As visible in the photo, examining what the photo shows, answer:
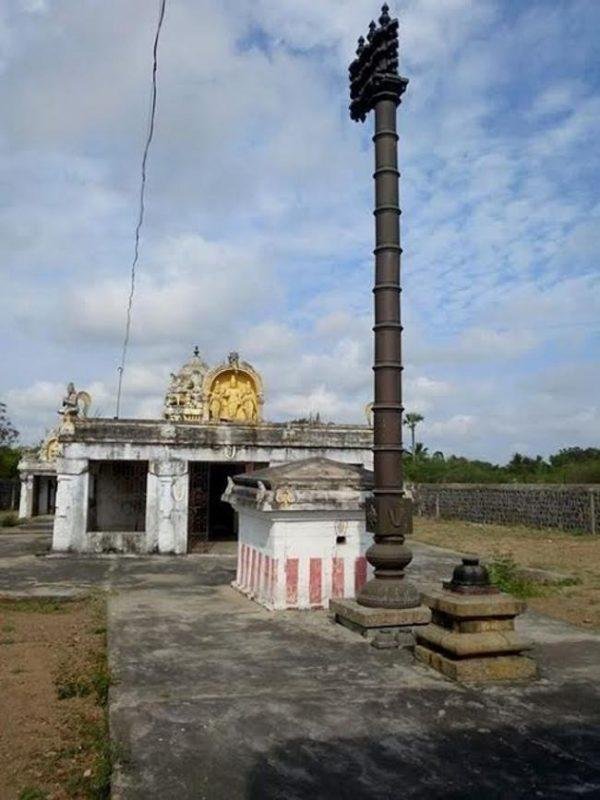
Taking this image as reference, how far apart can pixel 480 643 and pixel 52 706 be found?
330cm

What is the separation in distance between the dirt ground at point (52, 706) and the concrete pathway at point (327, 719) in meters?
0.23

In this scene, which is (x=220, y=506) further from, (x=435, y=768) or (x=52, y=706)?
(x=435, y=768)

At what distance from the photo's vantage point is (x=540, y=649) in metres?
6.71

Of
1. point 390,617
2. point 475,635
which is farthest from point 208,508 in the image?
point 475,635

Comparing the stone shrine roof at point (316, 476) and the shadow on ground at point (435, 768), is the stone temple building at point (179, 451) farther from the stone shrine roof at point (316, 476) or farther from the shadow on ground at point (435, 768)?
the shadow on ground at point (435, 768)

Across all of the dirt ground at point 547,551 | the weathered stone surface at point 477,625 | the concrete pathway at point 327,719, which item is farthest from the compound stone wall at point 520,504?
the weathered stone surface at point 477,625

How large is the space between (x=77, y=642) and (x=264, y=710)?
3.32m

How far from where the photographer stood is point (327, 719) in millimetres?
4602

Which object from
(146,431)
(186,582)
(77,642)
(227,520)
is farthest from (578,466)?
(77,642)

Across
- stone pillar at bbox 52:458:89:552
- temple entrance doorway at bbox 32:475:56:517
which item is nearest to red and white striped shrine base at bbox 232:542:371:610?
stone pillar at bbox 52:458:89:552

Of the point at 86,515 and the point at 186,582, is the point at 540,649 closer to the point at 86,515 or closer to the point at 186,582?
the point at 186,582

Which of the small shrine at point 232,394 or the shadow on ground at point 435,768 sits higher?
the small shrine at point 232,394

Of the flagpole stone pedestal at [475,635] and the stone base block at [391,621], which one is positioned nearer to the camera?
the flagpole stone pedestal at [475,635]

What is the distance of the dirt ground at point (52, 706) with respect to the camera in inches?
156
